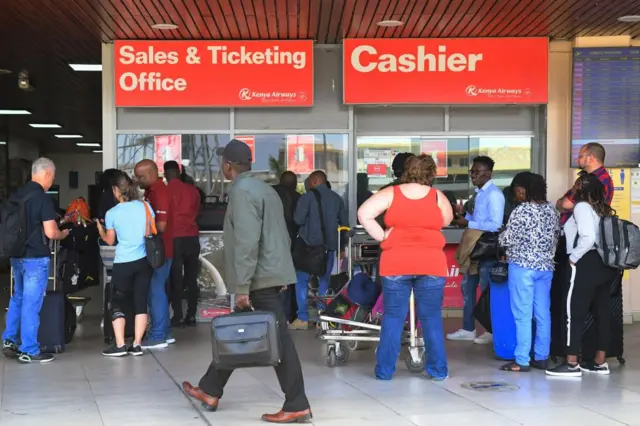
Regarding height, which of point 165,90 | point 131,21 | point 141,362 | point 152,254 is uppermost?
point 131,21

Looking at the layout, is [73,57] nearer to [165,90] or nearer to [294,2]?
[165,90]

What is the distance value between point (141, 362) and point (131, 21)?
346cm

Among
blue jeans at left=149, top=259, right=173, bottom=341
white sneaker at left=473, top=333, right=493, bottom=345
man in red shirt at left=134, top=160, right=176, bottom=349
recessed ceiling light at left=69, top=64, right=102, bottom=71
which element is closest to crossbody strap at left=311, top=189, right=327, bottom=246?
man in red shirt at left=134, top=160, right=176, bottom=349

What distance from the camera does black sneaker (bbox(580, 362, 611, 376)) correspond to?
6992 millimetres

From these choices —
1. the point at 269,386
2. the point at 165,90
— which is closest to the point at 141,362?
the point at 269,386

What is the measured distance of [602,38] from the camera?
32.4 ft

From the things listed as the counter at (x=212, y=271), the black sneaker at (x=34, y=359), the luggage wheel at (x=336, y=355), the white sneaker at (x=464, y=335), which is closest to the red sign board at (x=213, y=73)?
the counter at (x=212, y=271)

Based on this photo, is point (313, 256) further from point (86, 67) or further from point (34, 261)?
point (86, 67)

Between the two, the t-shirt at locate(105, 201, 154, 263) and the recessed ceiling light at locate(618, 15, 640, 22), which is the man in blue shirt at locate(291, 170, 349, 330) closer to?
the t-shirt at locate(105, 201, 154, 263)

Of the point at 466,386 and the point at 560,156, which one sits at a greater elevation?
the point at 560,156

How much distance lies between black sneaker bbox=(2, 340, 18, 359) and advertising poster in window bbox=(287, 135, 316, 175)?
382 centimetres

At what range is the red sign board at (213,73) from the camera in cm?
980

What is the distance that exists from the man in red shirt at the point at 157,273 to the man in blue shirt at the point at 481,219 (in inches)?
107

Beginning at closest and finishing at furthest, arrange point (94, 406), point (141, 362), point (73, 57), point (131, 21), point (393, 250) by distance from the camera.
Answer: point (94, 406)
point (393, 250)
point (141, 362)
point (131, 21)
point (73, 57)
